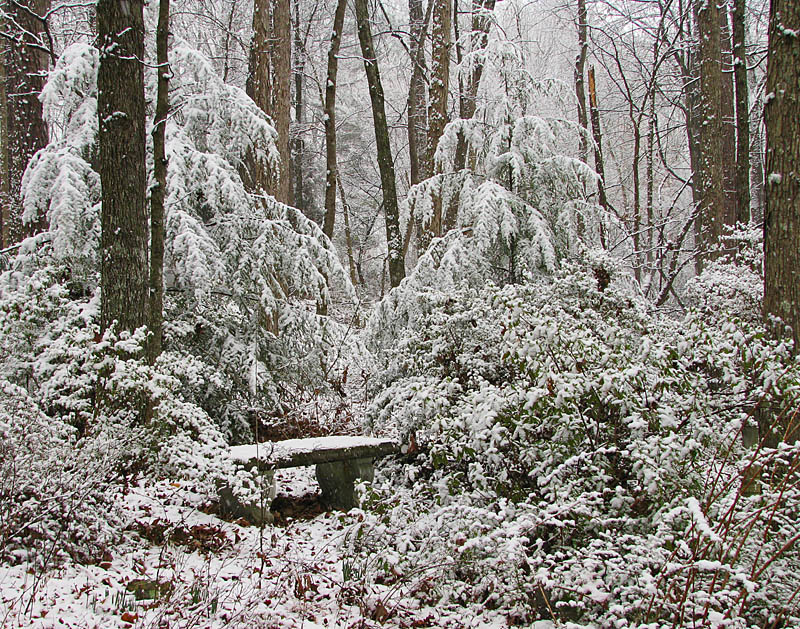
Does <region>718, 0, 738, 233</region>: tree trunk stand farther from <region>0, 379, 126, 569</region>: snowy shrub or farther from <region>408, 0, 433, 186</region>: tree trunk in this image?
<region>0, 379, 126, 569</region>: snowy shrub

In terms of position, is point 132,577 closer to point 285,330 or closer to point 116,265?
point 116,265

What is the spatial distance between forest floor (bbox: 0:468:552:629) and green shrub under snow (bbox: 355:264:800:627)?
8.1 inches

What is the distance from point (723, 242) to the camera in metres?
9.52

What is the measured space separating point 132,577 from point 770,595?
10.9 feet

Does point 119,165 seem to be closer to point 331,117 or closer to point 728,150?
point 331,117

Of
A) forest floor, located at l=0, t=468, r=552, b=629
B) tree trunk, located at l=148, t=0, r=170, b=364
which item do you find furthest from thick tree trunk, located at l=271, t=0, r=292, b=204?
forest floor, located at l=0, t=468, r=552, b=629

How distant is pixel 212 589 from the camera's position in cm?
343

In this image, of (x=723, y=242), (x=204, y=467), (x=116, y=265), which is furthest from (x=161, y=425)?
(x=723, y=242)

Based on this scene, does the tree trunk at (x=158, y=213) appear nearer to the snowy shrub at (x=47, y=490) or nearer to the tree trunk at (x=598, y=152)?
the snowy shrub at (x=47, y=490)

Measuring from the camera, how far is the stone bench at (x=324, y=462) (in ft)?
15.8

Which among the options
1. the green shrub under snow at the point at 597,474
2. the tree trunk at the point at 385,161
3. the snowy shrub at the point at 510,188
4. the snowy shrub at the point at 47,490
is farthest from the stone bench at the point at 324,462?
the tree trunk at the point at 385,161

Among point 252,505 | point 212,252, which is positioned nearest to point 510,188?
point 212,252

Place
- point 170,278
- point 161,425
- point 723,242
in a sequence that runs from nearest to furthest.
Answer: point 161,425
point 170,278
point 723,242

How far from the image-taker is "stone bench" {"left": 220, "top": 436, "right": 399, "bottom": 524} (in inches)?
190
